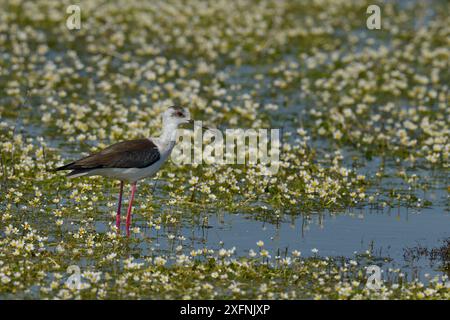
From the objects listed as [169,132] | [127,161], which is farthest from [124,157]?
[169,132]

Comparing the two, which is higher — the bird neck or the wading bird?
the bird neck

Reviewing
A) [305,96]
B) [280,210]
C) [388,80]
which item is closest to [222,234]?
[280,210]

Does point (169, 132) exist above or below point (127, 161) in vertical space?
above

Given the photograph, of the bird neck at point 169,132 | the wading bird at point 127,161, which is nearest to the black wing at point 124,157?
the wading bird at point 127,161

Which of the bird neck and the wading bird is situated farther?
the bird neck

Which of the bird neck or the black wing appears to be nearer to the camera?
the black wing

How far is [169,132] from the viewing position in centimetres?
1593

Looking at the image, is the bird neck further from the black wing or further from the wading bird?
the black wing

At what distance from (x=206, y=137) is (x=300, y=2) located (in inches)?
635

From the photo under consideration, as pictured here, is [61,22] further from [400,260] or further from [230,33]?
[400,260]

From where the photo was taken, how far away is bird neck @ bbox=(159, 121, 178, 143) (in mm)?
15820

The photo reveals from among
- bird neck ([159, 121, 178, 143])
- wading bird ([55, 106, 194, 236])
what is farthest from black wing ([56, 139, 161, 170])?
bird neck ([159, 121, 178, 143])

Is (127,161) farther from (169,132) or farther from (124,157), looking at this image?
(169,132)

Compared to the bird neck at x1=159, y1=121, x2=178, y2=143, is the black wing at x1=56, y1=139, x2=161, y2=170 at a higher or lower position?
lower
